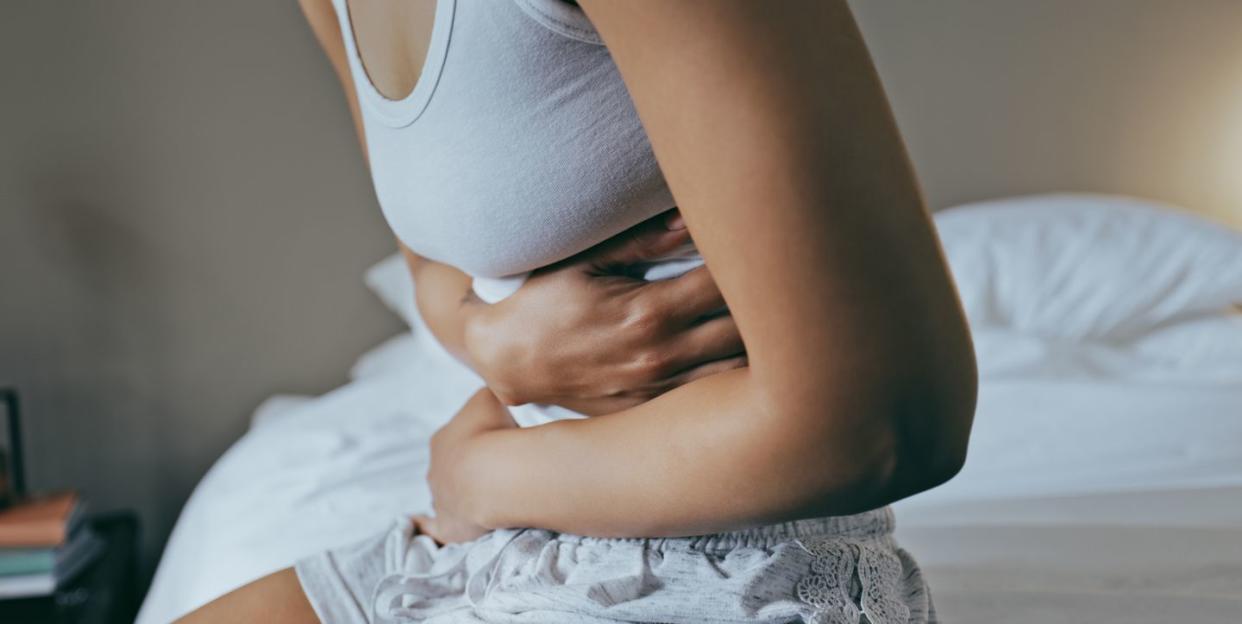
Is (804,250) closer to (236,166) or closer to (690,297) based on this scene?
(690,297)

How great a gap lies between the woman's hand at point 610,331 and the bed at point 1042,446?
40 centimetres

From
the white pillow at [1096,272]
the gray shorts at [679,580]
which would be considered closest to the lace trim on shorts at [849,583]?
the gray shorts at [679,580]

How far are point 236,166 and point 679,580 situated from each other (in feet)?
5.74

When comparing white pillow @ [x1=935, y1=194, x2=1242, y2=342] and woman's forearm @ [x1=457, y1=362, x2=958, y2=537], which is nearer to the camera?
woman's forearm @ [x1=457, y1=362, x2=958, y2=537]

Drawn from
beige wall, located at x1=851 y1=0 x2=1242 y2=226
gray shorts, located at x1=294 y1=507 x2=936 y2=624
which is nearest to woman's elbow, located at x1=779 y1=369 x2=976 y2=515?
gray shorts, located at x1=294 y1=507 x2=936 y2=624

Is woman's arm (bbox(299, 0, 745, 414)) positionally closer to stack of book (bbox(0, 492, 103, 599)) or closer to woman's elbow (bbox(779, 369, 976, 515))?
woman's elbow (bbox(779, 369, 976, 515))

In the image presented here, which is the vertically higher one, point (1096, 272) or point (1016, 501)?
point (1096, 272)

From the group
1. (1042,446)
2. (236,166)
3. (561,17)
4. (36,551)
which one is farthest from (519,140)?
(236,166)

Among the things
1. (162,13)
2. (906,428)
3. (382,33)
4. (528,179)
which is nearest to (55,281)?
(162,13)

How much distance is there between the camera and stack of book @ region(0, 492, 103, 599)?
1.57 meters

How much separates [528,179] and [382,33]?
0.60 feet

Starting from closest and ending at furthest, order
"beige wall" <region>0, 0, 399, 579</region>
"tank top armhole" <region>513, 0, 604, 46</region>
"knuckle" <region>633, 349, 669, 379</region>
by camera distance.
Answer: "tank top armhole" <region>513, 0, 604, 46</region> → "knuckle" <region>633, 349, 669, 379</region> → "beige wall" <region>0, 0, 399, 579</region>

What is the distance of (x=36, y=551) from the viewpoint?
1578mm

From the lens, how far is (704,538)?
58 centimetres
